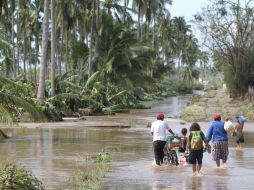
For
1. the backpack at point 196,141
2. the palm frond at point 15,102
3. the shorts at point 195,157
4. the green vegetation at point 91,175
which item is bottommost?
the green vegetation at point 91,175

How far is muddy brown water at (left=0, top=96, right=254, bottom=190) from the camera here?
13.1 metres

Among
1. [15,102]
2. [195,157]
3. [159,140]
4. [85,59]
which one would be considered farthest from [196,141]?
[85,59]

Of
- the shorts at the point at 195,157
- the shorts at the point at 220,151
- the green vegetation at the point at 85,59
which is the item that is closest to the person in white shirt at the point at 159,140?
the shorts at the point at 220,151

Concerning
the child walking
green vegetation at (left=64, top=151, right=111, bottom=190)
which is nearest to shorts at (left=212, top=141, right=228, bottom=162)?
the child walking

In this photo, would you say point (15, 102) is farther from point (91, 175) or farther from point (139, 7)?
point (139, 7)

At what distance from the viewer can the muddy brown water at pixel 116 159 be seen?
13.1 metres

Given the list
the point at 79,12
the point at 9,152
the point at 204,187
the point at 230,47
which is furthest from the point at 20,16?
the point at 204,187

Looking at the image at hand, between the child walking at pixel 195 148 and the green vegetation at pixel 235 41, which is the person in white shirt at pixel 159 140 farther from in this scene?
the green vegetation at pixel 235 41

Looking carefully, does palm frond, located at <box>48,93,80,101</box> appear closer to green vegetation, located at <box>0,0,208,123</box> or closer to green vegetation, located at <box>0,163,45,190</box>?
green vegetation, located at <box>0,0,208,123</box>

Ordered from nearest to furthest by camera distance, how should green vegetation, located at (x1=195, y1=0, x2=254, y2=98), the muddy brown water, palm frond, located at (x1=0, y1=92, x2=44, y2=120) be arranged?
the muddy brown water, palm frond, located at (x1=0, y1=92, x2=44, y2=120), green vegetation, located at (x1=195, y1=0, x2=254, y2=98)

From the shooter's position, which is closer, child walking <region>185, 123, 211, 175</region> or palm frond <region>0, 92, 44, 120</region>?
child walking <region>185, 123, 211, 175</region>

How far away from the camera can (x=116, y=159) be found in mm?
17312

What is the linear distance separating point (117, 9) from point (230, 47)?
40.6ft

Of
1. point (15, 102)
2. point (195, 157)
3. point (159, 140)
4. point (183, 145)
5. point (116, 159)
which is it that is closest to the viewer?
point (195, 157)
